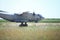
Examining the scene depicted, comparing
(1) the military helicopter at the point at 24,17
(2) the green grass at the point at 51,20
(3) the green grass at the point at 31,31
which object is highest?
(1) the military helicopter at the point at 24,17

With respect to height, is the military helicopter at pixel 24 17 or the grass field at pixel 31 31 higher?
the military helicopter at pixel 24 17

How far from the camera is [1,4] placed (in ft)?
7.34

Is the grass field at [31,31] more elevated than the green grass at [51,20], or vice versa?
the green grass at [51,20]

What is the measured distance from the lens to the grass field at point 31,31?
6.95ft

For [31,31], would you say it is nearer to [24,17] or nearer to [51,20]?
[24,17]

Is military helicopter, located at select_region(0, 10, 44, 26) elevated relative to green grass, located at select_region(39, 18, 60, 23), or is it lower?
elevated

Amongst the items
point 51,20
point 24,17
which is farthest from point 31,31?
point 51,20

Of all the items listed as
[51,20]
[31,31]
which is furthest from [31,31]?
[51,20]

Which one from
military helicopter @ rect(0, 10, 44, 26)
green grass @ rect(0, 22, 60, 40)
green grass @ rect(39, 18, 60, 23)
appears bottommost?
green grass @ rect(0, 22, 60, 40)

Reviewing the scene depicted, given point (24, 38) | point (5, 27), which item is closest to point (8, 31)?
point (5, 27)

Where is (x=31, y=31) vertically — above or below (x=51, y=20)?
below

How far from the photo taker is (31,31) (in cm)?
218

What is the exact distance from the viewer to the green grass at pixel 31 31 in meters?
2.12

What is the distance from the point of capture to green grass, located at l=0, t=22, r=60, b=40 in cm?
212
